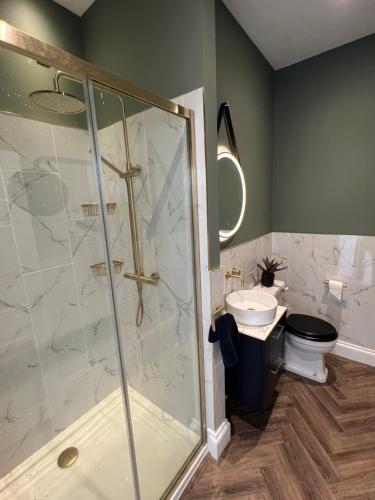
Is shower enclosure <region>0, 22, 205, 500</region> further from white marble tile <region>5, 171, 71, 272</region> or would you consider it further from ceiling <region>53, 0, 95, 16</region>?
ceiling <region>53, 0, 95, 16</region>

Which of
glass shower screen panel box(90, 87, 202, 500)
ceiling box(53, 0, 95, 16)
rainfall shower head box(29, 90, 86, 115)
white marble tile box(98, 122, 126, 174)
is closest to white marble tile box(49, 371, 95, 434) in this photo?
glass shower screen panel box(90, 87, 202, 500)

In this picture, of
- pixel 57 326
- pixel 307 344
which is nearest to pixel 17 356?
pixel 57 326

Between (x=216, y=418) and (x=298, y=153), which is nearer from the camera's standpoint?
(x=216, y=418)

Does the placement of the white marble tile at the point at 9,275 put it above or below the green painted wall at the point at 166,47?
below

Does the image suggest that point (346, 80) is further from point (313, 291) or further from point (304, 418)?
point (304, 418)

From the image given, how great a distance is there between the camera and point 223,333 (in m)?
1.31

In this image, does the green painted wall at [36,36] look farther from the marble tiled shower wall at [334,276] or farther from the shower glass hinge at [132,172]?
the marble tiled shower wall at [334,276]

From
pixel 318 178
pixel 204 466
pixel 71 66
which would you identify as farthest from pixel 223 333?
pixel 318 178

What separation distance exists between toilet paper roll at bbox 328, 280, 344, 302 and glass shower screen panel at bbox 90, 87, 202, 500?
150 cm

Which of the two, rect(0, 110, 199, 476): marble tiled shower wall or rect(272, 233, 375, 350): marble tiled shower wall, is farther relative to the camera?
rect(272, 233, 375, 350): marble tiled shower wall

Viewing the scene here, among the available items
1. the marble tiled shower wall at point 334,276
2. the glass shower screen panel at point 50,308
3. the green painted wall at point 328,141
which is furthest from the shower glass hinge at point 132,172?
the marble tiled shower wall at point 334,276

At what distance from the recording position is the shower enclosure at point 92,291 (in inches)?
49.6

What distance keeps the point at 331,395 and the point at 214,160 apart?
200cm

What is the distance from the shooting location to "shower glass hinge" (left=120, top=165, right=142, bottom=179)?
Result: 1463 millimetres
